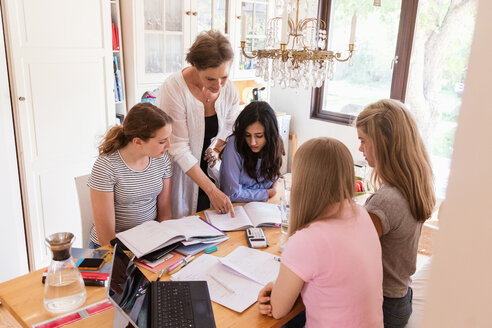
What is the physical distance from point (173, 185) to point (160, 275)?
83 centimetres

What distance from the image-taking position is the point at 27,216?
244 cm

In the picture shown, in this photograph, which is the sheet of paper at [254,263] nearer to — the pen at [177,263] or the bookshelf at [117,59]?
the pen at [177,263]

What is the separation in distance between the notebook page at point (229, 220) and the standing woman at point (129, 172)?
29 centimetres

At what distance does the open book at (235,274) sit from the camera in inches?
49.8

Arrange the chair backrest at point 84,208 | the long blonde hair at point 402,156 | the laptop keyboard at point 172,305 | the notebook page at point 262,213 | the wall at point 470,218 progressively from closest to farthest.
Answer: the wall at point 470,218 < the laptop keyboard at point 172,305 < the long blonde hair at point 402,156 < the notebook page at point 262,213 < the chair backrest at point 84,208

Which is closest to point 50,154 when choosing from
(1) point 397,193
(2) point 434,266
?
(1) point 397,193

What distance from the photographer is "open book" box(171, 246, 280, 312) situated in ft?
4.15

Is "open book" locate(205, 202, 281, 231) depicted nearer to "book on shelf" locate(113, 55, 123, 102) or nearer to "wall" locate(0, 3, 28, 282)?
"wall" locate(0, 3, 28, 282)

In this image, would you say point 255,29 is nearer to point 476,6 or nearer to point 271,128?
point 271,128

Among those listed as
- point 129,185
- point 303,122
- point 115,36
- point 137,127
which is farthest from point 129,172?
point 303,122

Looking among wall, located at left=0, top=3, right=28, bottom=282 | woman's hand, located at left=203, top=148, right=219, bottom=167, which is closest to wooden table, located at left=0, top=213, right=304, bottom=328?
woman's hand, located at left=203, top=148, right=219, bottom=167

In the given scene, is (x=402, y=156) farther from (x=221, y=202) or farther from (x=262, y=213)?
(x=221, y=202)

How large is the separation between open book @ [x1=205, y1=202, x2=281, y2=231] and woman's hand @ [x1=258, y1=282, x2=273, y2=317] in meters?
0.53

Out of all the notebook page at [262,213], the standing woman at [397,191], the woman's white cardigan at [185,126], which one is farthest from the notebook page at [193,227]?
the standing woman at [397,191]
